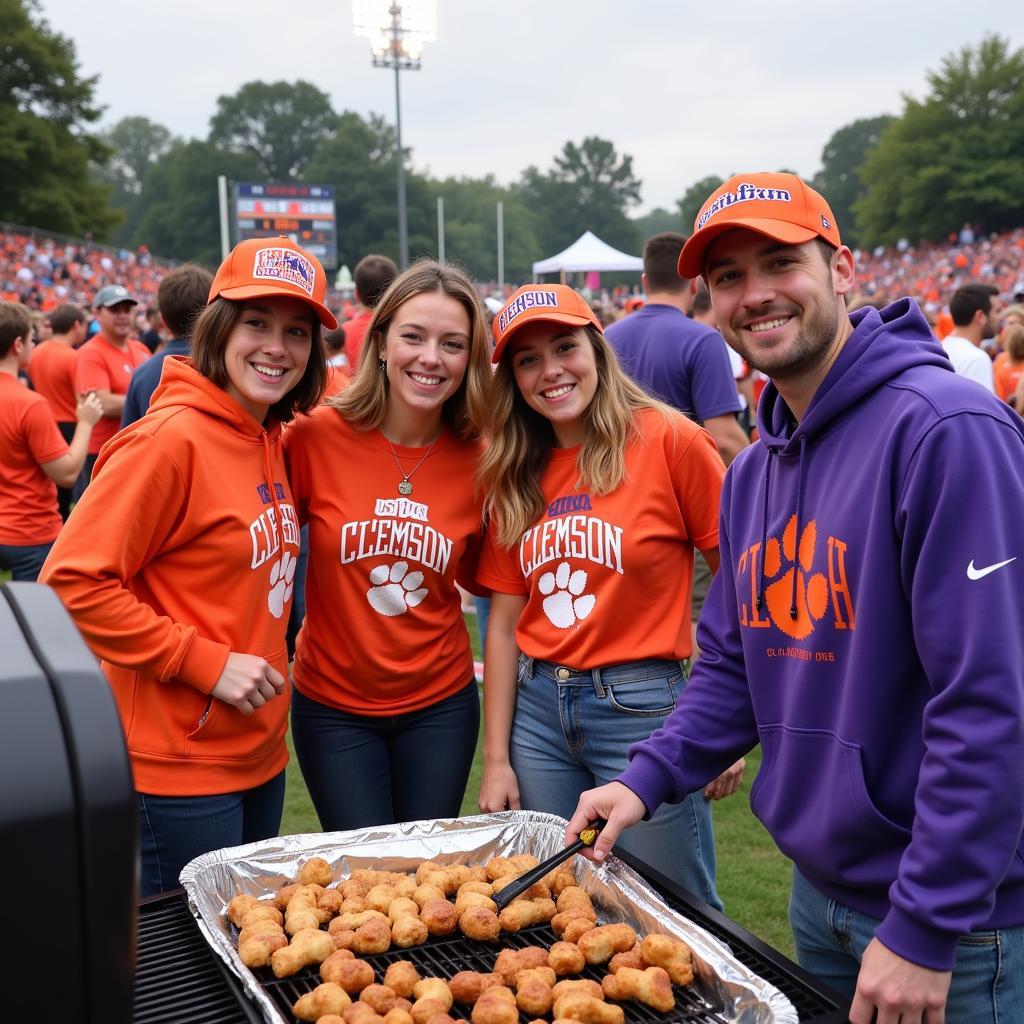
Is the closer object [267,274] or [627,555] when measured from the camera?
[267,274]

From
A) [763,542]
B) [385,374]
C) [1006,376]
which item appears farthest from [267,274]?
[1006,376]

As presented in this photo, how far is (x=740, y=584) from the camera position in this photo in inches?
84.4

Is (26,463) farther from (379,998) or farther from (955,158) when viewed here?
(955,158)

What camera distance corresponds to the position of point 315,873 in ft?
7.43

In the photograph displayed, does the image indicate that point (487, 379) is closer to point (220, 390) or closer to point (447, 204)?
point (220, 390)

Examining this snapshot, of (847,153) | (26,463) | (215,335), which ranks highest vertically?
(847,153)

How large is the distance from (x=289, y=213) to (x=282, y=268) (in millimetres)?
33748

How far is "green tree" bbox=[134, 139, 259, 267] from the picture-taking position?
7562cm

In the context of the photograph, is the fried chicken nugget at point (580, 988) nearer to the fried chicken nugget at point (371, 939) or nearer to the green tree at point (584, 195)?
the fried chicken nugget at point (371, 939)

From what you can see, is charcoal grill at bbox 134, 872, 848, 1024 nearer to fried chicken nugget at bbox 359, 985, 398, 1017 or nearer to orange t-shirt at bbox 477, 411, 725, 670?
fried chicken nugget at bbox 359, 985, 398, 1017

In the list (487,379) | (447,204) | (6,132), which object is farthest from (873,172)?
(487,379)

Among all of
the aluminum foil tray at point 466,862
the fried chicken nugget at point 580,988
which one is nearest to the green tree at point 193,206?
the aluminum foil tray at point 466,862

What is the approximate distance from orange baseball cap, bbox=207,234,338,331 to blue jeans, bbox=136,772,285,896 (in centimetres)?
133

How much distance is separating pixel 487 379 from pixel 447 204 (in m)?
96.6
